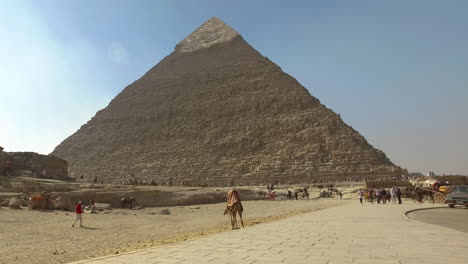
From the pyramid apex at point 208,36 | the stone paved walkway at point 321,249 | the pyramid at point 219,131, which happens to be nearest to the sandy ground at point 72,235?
the stone paved walkway at point 321,249

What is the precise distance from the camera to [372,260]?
3914mm

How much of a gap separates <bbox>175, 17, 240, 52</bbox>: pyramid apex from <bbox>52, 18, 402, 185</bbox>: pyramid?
63 cm

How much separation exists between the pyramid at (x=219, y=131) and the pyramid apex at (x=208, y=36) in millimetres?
626

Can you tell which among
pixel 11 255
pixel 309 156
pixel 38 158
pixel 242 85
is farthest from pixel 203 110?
pixel 11 255

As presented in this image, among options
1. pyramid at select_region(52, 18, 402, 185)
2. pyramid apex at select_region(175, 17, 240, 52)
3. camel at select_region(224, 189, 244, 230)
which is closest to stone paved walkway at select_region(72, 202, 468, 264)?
camel at select_region(224, 189, 244, 230)

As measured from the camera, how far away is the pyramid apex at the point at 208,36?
98.1 meters

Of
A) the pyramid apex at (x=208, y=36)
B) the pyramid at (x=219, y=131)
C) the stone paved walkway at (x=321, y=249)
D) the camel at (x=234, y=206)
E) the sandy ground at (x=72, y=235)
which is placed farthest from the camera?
the pyramid apex at (x=208, y=36)

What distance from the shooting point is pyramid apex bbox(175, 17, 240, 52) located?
98.1 metres

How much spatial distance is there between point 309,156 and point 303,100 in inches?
655

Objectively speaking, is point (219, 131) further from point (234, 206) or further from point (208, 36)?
point (234, 206)

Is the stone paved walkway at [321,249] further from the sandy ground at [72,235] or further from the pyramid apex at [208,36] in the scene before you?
the pyramid apex at [208,36]

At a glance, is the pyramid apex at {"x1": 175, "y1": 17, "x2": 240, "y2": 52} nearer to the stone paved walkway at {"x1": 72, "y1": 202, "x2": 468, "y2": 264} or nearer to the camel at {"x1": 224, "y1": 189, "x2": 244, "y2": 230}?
the camel at {"x1": 224, "y1": 189, "x2": 244, "y2": 230}

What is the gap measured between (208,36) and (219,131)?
42555mm

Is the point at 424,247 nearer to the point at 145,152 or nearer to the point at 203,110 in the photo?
the point at 145,152
